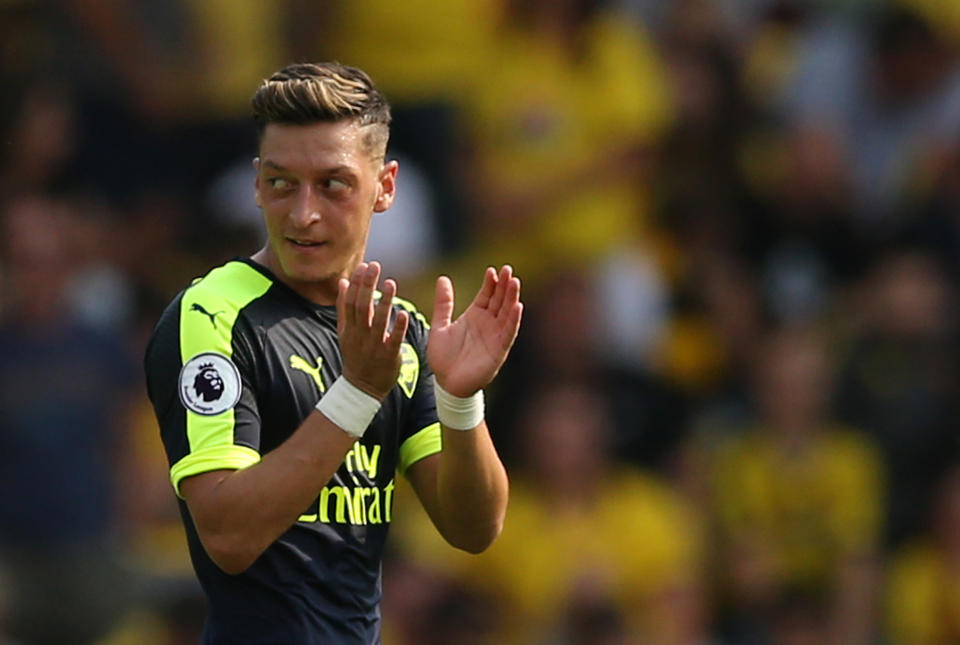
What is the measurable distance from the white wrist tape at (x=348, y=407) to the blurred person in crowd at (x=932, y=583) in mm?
5210

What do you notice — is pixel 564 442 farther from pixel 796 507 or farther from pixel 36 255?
pixel 36 255

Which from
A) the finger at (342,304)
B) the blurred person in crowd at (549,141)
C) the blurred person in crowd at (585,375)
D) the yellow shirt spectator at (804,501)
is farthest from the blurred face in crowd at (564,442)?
the finger at (342,304)

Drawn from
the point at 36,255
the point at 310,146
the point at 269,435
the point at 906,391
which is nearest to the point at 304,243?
the point at 310,146

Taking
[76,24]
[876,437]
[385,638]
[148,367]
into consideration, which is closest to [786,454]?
[876,437]

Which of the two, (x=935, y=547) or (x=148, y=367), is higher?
(x=148, y=367)

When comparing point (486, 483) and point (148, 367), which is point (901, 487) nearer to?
point (486, 483)

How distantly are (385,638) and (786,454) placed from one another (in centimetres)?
220

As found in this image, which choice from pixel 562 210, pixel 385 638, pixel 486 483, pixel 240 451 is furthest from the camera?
pixel 562 210

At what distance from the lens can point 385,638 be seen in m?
7.77

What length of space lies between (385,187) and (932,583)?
502 cm

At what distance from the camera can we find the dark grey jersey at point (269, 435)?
3.74m

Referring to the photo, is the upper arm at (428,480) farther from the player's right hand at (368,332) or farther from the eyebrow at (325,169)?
the eyebrow at (325,169)

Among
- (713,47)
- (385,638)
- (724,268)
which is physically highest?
(713,47)

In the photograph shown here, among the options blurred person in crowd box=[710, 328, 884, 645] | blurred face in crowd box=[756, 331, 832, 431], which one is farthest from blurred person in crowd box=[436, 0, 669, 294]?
blurred person in crowd box=[710, 328, 884, 645]
